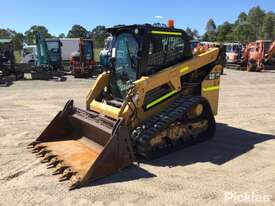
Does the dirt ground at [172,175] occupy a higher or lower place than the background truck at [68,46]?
lower

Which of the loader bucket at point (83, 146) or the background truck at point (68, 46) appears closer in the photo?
the loader bucket at point (83, 146)

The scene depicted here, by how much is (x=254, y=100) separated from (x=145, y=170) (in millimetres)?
8441

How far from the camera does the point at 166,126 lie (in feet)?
22.7

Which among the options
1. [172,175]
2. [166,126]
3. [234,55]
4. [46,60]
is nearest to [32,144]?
A: [166,126]

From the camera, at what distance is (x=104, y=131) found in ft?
22.1

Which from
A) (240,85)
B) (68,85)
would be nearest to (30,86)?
(68,85)

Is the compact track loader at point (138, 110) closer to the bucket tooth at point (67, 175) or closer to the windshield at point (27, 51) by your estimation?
the bucket tooth at point (67, 175)

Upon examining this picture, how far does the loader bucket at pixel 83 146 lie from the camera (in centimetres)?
599

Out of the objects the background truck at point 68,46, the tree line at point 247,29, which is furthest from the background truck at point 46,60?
the tree line at point 247,29

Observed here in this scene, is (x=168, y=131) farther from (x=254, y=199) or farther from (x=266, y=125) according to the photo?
(x=266, y=125)

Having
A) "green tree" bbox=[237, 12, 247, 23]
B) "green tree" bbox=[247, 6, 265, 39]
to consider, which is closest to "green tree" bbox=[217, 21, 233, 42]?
"green tree" bbox=[247, 6, 265, 39]

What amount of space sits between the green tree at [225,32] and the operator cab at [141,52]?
229ft

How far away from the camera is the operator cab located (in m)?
7.36
